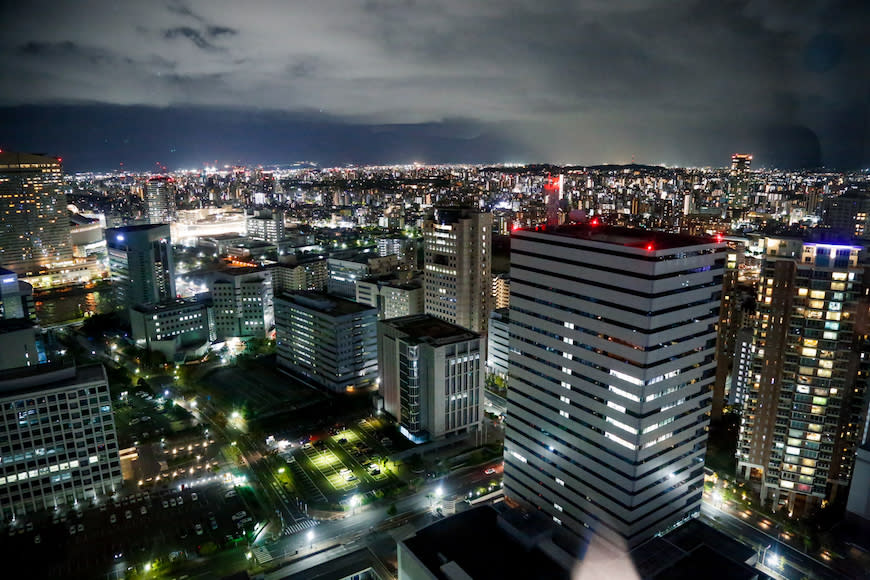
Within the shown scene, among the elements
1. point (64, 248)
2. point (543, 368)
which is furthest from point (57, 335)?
point (543, 368)

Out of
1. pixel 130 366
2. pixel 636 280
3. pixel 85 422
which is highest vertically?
pixel 636 280

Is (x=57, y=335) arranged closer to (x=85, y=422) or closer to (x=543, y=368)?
(x=85, y=422)

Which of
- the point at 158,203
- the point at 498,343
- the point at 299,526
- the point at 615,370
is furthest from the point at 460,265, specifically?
the point at 158,203

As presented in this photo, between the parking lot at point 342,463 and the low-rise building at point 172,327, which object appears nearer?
→ the parking lot at point 342,463

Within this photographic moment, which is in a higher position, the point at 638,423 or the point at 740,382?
the point at 638,423

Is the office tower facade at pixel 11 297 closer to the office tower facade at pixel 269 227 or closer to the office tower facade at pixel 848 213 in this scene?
the office tower facade at pixel 269 227

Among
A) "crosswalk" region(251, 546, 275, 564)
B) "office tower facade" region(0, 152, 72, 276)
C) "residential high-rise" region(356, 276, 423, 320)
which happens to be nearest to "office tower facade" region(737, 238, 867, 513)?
"crosswalk" region(251, 546, 275, 564)

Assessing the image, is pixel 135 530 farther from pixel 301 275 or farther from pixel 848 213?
pixel 848 213

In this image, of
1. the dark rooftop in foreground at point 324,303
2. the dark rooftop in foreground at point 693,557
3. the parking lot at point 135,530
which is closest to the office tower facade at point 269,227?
the dark rooftop in foreground at point 324,303
